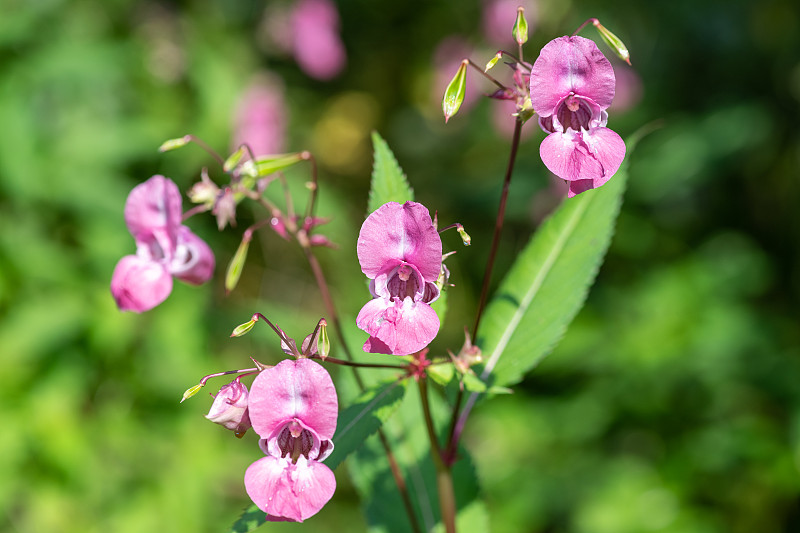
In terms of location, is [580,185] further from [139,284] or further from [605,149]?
[139,284]

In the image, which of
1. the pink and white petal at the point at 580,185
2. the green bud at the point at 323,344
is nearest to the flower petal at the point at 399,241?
the green bud at the point at 323,344

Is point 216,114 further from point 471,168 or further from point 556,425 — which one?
point 556,425

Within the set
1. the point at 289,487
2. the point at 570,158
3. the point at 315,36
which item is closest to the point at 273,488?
the point at 289,487

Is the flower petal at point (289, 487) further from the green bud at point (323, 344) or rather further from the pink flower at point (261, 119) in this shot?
the pink flower at point (261, 119)

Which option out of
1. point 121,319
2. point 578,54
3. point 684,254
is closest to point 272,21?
point 121,319

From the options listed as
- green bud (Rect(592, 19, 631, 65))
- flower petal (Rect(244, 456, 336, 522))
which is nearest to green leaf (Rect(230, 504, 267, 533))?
flower petal (Rect(244, 456, 336, 522))

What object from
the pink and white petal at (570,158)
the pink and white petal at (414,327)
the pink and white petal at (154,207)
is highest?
the pink and white petal at (570,158)

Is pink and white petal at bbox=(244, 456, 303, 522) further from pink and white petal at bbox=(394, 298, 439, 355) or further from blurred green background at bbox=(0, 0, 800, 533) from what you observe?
blurred green background at bbox=(0, 0, 800, 533)
